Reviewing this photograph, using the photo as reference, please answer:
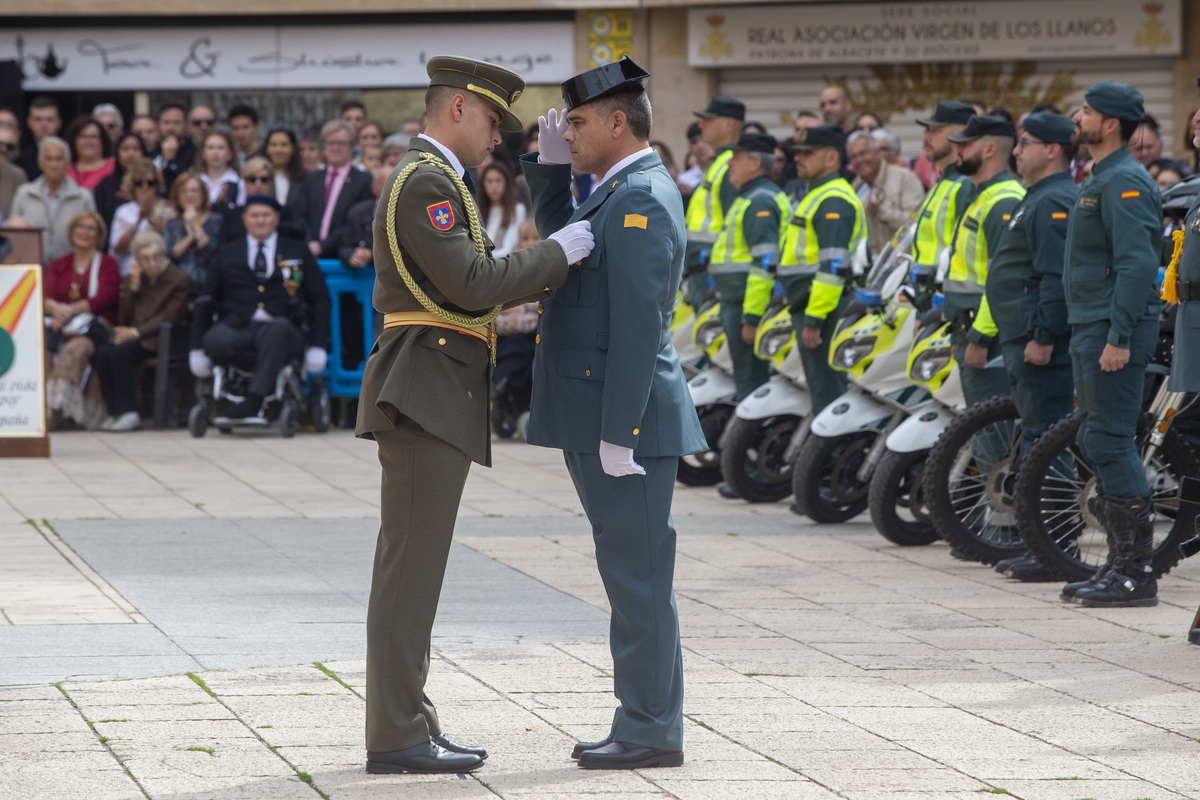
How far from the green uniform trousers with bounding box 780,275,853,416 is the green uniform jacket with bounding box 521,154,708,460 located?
15.8ft

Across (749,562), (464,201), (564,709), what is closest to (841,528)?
(749,562)

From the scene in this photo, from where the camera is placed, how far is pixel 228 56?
20484 millimetres

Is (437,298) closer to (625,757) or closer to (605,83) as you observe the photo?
(605,83)

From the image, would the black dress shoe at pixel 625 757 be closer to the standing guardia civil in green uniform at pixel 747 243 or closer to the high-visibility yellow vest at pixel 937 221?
the high-visibility yellow vest at pixel 937 221

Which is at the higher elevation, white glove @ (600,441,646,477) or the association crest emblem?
the association crest emblem

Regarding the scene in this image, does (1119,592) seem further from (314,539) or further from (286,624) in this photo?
(314,539)

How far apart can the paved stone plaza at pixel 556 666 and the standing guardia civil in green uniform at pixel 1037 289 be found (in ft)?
2.59

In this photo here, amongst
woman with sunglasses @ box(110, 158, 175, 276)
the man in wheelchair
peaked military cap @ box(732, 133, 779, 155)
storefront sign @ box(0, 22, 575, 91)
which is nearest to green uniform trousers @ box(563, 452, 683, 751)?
peaked military cap @ box(732, 133, 779, 155)

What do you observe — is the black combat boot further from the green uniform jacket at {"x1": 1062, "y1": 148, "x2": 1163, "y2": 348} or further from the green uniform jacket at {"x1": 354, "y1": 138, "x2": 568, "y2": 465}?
the green uniform jacket at {"x1": 354, "y1": 138, "x2": 568, "y2": 465}

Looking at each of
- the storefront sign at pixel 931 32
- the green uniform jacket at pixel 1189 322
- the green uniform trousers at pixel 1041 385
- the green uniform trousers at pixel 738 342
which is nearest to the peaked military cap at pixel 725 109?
the green uniform trousers at pixel 738 342

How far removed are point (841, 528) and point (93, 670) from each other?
14.9 ft

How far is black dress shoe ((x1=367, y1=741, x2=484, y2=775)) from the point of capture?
4434 mm

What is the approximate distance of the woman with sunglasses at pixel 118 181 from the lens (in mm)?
14121

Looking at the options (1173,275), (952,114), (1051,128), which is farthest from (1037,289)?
(952,114)
